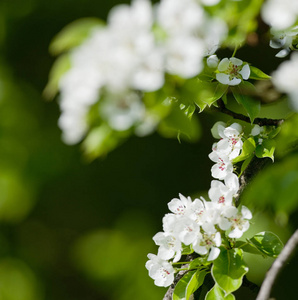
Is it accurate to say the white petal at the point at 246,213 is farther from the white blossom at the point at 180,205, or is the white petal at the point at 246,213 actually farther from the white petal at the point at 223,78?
the white petal at the point at 223,78

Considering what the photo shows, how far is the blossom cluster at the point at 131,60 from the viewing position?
0.66 m

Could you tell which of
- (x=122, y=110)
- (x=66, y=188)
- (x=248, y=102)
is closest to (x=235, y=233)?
(x=248, y=102)

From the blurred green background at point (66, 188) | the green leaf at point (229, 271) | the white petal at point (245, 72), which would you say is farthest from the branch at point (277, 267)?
the blurred green background at point (66, 188)

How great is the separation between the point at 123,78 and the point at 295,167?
26cm

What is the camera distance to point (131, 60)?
66cm

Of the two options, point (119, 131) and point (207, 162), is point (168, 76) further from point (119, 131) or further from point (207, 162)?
point (207, 162)

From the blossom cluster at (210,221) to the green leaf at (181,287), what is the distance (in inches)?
0.9

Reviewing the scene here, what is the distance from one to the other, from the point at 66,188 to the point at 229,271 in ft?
6.09

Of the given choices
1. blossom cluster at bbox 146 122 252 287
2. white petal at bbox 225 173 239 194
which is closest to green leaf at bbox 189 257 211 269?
blossom cluster at bbox 146 122 252 287

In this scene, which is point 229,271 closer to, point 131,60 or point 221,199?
point 221,199

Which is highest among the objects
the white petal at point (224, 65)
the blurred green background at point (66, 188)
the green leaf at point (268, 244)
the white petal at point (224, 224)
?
the white petal at point (224, 65)

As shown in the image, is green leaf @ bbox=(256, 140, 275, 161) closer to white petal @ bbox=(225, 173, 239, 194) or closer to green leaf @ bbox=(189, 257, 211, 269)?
white petal @ bbox=(225, 173, 239, 194)

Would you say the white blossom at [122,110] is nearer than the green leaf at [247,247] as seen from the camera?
Yes

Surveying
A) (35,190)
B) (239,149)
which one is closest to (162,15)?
(239,149)
